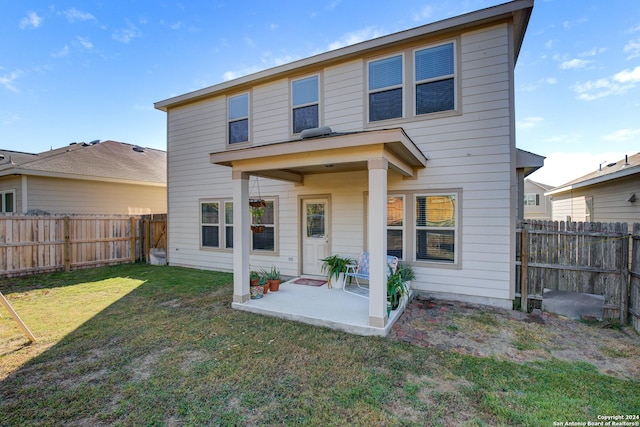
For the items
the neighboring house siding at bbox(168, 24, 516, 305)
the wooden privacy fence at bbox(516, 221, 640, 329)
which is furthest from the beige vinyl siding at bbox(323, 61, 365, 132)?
the wooden privacy fence at bbox(516, 221, 640, 329)

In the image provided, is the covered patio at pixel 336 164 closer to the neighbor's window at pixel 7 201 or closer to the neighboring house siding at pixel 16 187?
the neighboring house siding at pixel 16 187

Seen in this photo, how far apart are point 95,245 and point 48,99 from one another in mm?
9680

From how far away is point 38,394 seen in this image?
2.59 metres

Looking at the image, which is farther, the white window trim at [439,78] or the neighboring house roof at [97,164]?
the neighboring house roof at [97,164]

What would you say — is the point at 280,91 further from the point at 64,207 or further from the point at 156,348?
the point at 64,207

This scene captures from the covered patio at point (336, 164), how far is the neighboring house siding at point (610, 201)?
23.3ft

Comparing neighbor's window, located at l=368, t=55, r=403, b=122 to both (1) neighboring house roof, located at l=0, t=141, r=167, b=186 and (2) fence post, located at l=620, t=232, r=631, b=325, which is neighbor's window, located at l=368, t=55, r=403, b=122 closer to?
(2) fence post, located at l=620, t=232, r=631, b=325

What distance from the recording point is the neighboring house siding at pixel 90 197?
31.4 feet

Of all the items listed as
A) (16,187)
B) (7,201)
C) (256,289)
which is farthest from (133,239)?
(256,289)

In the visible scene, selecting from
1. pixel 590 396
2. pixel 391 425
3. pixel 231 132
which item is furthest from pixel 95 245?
pixel 590 396

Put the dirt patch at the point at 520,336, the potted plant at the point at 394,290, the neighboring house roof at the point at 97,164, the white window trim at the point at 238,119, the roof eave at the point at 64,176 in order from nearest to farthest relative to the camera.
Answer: the dirt patch at the point at 520,336 → the potted plant at the point at 394,290 → the white window trim at the point at 238,119 → the roof eave at the point at 64,176 → the neighboring house roof at the point at 97,164

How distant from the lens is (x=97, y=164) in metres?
11.1

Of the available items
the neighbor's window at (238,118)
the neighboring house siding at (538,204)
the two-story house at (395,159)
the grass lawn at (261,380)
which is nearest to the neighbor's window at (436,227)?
the two-story house at (395,159)

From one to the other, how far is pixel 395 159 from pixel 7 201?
14.2 meters
